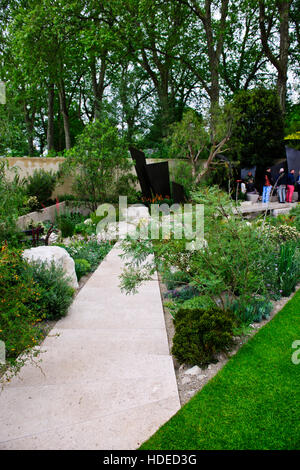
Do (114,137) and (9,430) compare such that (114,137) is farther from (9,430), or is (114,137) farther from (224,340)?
(9,430)

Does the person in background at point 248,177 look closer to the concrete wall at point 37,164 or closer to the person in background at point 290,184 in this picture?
the person in background at point 290,184

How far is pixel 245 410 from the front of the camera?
269cm

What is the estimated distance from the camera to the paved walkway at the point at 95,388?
2410mm

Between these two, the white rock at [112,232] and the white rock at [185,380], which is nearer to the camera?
the white rock at [185,380]

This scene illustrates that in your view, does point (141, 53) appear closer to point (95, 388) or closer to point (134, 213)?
point (134, 213)

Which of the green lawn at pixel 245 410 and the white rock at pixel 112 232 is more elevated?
the white rock at pixel 112 232

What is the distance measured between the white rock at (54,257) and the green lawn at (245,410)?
9.10 feet

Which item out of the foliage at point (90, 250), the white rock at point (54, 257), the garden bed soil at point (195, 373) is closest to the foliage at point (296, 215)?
the foliage at point (90, 250)

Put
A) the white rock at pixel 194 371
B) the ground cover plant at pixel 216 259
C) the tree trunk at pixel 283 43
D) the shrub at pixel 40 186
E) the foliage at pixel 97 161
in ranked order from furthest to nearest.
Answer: the tree trunk at pixel 283 43 < the shrub at pixel 40 186 < the foliage at pixel 97 161 < the ground cover plant at pixel 216 259 < the white rock at pixel 194 371

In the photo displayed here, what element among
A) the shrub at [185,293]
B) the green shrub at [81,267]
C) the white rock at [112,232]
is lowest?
the shrub at [185,293]

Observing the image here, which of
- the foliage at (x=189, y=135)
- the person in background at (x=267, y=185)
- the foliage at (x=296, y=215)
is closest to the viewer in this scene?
the foliage at (x=296, y=215)
